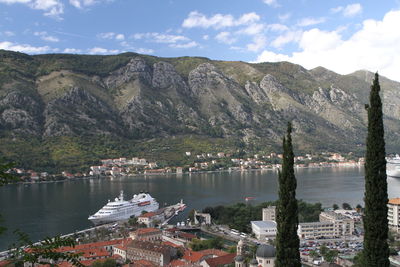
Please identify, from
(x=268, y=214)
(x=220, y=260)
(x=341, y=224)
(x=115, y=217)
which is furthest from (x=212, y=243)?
(x=115, y=217)

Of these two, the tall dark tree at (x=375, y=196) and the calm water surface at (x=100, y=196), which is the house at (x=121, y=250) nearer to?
the calm water surface at (x=100, y=196)

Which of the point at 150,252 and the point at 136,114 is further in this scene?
the point at 136,114

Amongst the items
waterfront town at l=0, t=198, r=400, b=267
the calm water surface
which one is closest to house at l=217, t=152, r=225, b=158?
the calm water surface

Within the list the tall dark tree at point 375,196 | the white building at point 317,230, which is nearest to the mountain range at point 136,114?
the white building at point 317,230

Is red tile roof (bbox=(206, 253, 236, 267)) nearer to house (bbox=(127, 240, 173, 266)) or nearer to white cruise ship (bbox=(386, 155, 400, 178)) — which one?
house (bbox=(127, 240, 173, 266))

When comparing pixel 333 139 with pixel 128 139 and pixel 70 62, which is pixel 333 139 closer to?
Result: pixel 128 139

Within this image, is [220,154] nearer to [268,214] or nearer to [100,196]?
[100,196]

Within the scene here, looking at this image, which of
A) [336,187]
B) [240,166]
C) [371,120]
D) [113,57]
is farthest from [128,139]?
[371,120]
